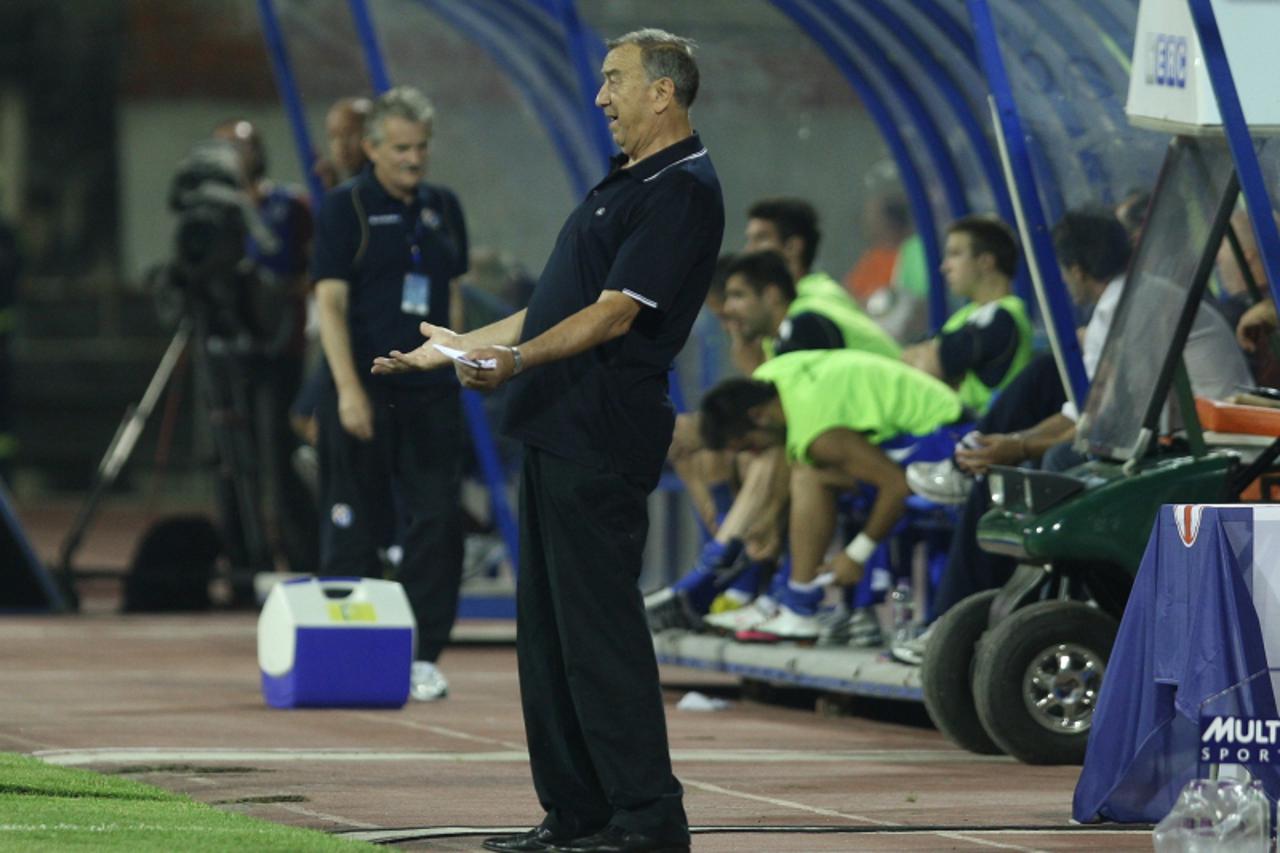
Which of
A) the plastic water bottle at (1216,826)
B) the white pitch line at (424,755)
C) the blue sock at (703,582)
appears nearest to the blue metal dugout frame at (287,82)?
the blue sock at (703,582)

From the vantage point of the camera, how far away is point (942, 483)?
1062 centimetres

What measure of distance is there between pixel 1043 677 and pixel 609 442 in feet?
8.74

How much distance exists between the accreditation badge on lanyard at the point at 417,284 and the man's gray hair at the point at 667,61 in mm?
3993

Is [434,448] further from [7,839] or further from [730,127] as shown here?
[7,839]

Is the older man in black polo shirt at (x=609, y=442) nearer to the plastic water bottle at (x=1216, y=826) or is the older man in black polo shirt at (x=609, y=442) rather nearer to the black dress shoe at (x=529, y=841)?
the black dress shoe at (x=529, y=841)

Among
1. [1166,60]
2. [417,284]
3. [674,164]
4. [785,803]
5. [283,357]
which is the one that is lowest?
[785,803]

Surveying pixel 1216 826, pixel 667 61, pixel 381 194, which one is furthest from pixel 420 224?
pixel 1216 826

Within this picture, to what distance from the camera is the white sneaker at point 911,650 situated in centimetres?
1046

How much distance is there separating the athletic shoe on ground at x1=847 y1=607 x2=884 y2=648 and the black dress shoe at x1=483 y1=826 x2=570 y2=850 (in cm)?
423

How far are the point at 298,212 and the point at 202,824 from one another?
8.58 meters

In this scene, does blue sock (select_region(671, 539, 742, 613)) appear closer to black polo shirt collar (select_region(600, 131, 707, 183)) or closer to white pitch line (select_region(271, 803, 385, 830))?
white pitch line (select_region(271, 803, 385, 830))

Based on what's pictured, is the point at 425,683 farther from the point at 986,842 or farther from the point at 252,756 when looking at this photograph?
the point at 986,842

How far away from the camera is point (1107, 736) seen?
25.3ft

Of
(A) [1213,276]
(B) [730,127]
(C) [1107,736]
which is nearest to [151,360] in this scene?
(B) [730,127]
